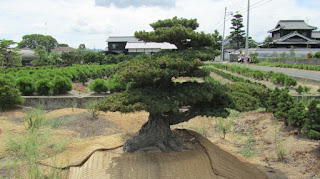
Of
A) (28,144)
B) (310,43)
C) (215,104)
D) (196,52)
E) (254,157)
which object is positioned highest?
(310,43)

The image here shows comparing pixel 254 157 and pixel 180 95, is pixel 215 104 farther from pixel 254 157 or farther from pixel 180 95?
pixel 254 157

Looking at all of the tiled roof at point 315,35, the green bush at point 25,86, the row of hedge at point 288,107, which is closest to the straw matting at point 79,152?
the row of hedge at point 288,107

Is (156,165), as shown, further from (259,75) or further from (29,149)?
(259,75)

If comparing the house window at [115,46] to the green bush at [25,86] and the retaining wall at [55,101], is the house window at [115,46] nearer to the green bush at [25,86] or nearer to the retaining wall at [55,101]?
the green bush at [25,86]

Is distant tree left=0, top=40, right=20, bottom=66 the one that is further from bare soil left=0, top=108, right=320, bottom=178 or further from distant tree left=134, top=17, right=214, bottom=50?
distant tree left=134, top=17, right=214, bottom=50

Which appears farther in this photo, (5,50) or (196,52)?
(5,50)

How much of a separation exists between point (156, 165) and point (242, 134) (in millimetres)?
3287

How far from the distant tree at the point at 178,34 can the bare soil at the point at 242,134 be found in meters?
1.85

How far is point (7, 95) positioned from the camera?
24.2 feet

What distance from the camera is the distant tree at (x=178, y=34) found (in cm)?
389

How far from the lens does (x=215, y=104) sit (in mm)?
4152

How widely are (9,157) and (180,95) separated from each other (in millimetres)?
3110

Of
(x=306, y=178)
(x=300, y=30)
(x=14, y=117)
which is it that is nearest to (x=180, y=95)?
(x=306, y=178)

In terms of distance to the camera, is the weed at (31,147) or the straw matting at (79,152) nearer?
the straw matting at (79,152)
